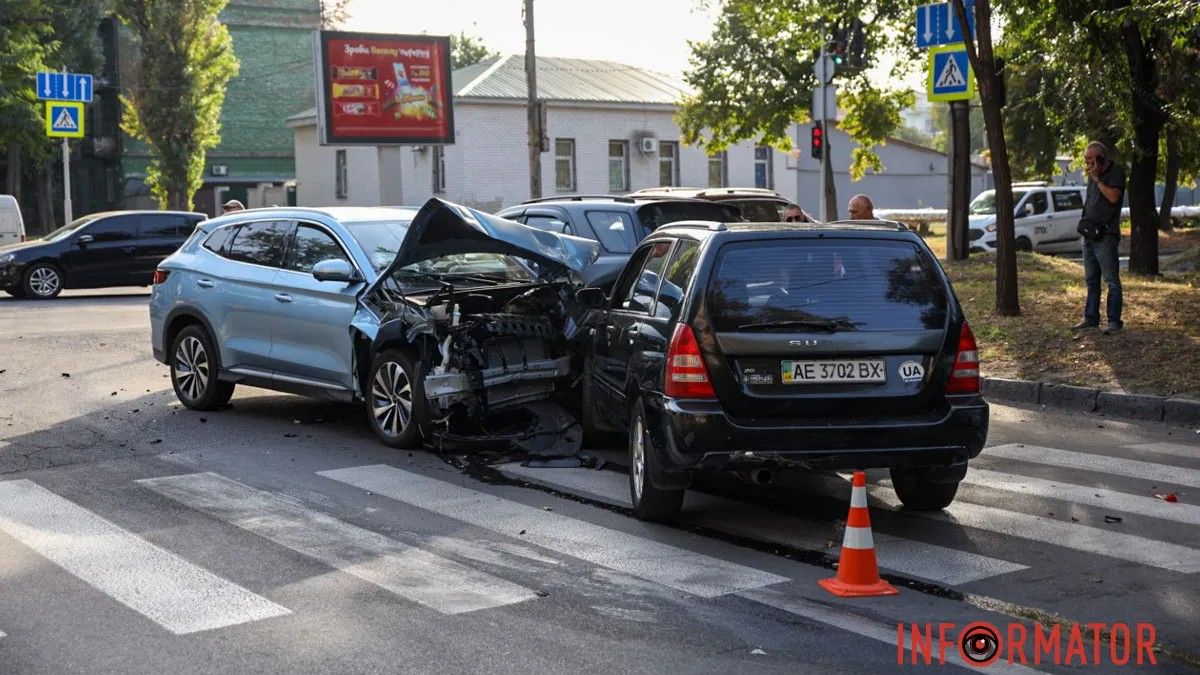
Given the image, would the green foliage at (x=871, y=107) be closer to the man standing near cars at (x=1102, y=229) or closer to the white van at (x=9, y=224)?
the white van at (x=9, y=224)

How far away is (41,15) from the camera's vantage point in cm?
5484

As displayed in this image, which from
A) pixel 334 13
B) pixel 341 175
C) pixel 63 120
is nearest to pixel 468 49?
pixel 334 13

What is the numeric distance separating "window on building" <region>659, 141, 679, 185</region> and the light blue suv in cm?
3614

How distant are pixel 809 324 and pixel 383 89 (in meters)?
29.5

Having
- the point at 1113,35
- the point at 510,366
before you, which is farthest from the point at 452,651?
the point at 1113,35

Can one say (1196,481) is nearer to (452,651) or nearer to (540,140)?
(452,651)

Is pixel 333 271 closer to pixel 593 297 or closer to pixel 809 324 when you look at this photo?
pixel 593 297

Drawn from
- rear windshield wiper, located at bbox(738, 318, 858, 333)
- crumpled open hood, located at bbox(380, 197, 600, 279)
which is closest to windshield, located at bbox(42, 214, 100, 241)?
crumpled open hood, located at bbox(380, 197, 600, 279)

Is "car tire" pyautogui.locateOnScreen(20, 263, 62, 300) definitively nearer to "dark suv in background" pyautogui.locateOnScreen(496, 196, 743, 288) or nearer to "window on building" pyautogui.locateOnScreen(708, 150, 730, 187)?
"dark suv in background" pyautogui.locateOnScreen(496, 196, 743, 288)

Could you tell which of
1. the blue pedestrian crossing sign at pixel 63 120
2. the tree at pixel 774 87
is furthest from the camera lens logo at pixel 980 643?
the blue pedestrian crossing sign at pixel 63 120

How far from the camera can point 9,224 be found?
30.6m

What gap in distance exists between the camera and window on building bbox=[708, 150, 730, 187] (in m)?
48.6

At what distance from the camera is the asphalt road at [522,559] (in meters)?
5.38

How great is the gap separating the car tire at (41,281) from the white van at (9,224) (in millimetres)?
5450
